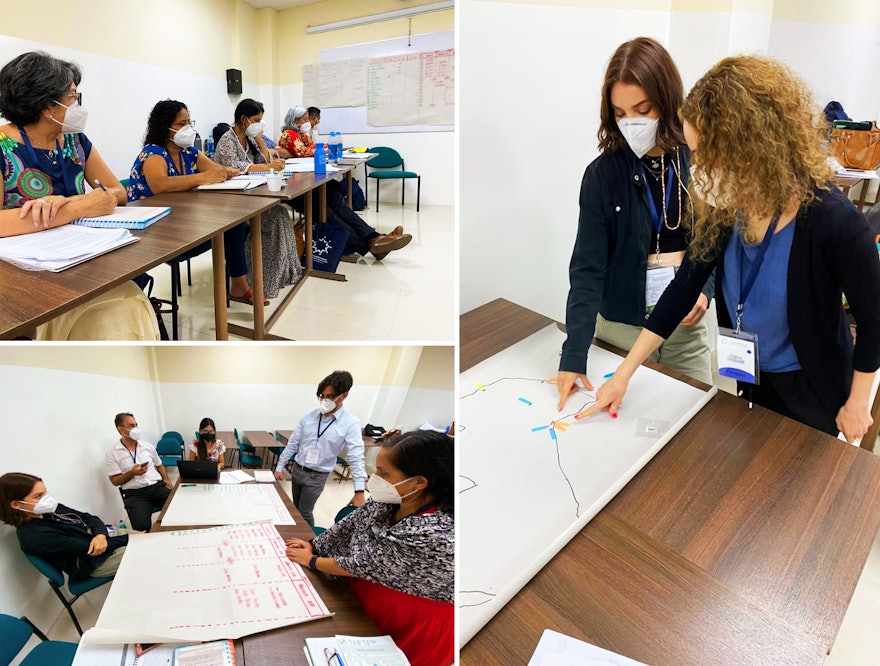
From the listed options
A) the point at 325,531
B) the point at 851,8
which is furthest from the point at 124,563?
the point at 851,8

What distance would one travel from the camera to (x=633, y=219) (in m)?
1.52

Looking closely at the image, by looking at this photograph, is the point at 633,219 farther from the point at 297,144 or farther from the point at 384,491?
the point at 297,144

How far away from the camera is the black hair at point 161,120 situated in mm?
1740

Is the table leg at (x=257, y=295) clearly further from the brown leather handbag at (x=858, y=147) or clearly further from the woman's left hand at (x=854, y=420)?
the brown leather handbag at (x=858, y=147)

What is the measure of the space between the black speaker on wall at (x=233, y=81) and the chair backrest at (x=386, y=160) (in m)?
3.82

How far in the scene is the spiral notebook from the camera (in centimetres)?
155

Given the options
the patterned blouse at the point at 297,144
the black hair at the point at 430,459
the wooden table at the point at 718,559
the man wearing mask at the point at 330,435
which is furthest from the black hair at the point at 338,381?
the patterned blouse at the point at 297,144

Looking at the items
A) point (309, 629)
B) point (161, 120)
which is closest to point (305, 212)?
point (161, 120)

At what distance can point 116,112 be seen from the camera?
163cm

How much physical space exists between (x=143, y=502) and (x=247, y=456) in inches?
8.5

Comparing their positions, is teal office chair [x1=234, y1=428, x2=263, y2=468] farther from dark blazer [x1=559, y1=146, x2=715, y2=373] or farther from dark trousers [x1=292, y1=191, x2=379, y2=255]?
dark trousers [x1=292, y1=191, x2=379, y2=255]

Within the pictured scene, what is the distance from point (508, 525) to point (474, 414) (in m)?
0.36

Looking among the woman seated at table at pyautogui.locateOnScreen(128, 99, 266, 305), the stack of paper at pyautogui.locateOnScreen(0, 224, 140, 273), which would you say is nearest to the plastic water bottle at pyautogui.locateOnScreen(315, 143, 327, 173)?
the woman seated at table at pyautogui.locateOnScreen(128, 99, 266, 305)

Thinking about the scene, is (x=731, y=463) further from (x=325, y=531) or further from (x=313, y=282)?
(x=313, y=282)
